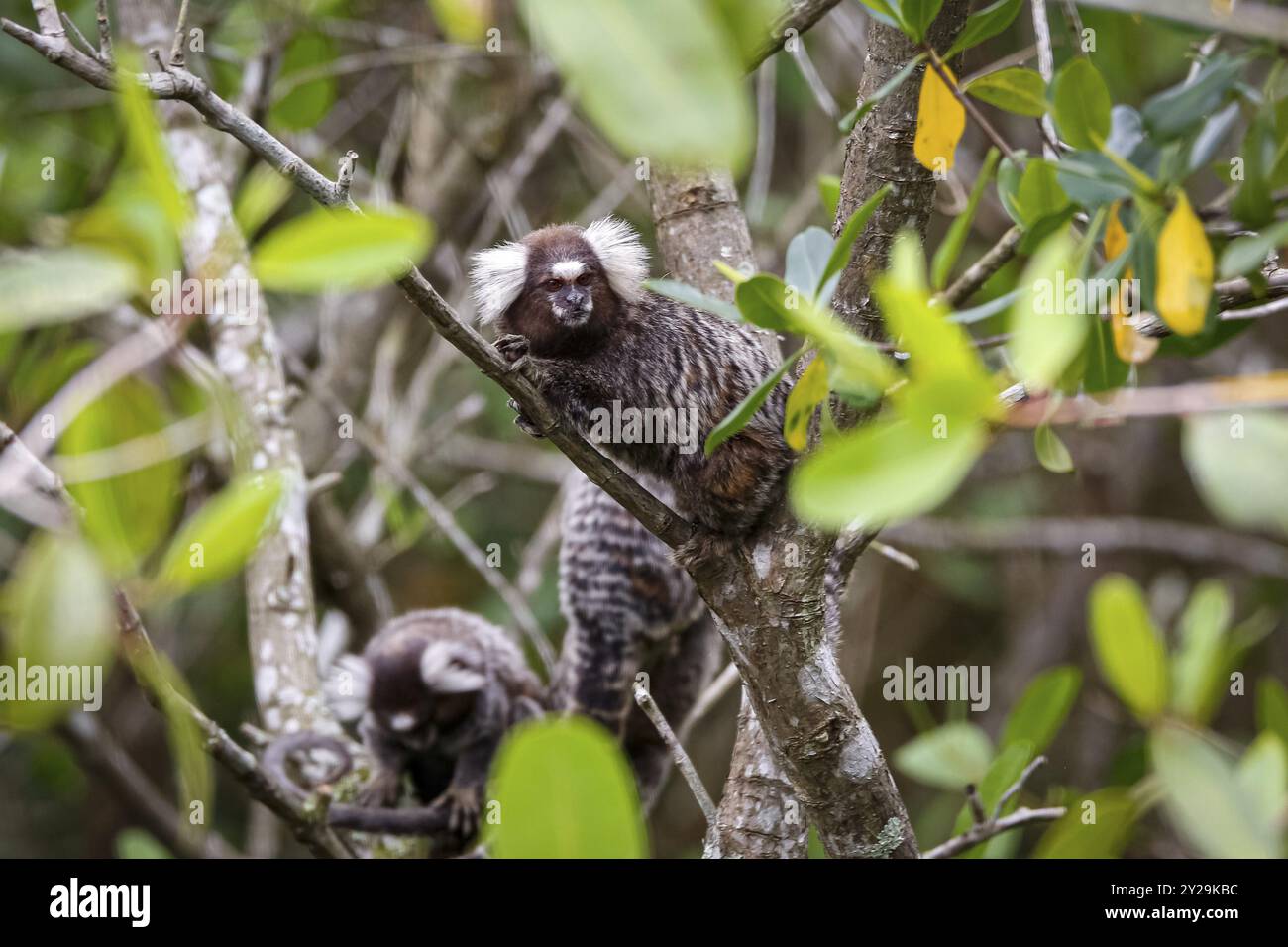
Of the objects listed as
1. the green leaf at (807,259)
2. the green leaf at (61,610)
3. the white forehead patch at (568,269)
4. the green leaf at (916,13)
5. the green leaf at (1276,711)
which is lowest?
the green leaf at (1276,711)

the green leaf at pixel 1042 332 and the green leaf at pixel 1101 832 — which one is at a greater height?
the green leaf at pixel 1042 332

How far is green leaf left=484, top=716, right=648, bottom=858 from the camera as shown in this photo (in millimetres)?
920

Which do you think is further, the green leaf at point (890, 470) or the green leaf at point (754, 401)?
the green leaf at point (754, 401)

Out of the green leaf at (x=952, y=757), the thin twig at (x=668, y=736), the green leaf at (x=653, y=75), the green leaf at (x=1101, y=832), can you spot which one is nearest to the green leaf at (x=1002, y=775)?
the green leaf at (x=952, y=757)

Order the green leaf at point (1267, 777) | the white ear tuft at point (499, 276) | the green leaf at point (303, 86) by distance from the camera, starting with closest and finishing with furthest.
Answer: the green leaf at point (1267, 777), the white ear tuft at point (499, 276), the green leaf at point (303, 86)

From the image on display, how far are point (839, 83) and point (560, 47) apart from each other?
218 inches

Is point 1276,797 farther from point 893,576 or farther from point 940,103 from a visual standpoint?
point 893,576

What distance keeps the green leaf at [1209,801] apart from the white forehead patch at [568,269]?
7.32ft

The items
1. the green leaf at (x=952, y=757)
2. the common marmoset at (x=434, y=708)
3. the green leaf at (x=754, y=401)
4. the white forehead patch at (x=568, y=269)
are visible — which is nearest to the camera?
the green leaf at (x=754, y=401)

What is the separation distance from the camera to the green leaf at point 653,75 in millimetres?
721

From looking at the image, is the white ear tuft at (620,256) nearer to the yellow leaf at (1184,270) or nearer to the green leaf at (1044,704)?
the green leaf at (1044,704)

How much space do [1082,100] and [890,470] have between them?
3.08 feet

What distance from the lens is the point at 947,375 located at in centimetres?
86

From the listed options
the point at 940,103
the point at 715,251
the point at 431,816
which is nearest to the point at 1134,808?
the point at 940,103
